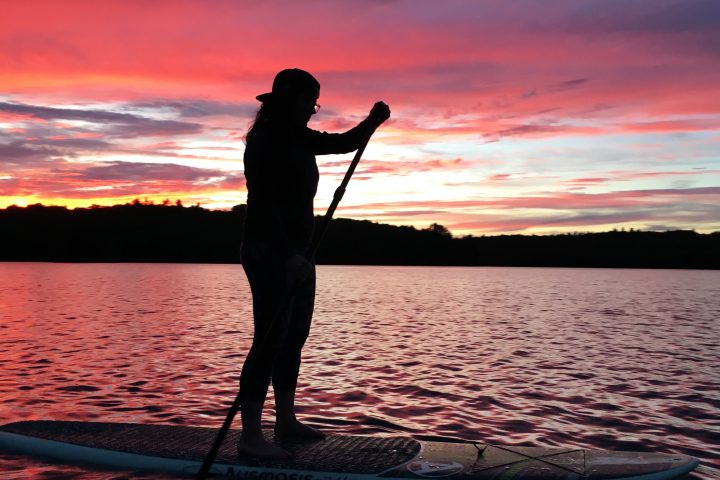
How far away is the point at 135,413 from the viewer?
9508 millimetres

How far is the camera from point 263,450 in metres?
5.96

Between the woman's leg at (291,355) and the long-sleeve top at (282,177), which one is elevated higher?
the long-sleeve top at (282,177)

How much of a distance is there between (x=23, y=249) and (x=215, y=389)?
566 feet

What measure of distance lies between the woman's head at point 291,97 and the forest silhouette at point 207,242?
14592 centimetres

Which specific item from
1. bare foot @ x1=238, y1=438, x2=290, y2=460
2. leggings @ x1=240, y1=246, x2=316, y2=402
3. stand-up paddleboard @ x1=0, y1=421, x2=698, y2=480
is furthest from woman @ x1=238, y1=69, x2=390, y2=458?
stand-up paddleboard @ x1=0, y1=421, x2=698, y2=480

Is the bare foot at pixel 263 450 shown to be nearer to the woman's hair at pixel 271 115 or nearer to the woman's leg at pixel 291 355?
the woman's leg at pixel 291 355

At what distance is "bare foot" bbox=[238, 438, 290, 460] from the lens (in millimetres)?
5949

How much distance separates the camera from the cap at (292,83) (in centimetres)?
570

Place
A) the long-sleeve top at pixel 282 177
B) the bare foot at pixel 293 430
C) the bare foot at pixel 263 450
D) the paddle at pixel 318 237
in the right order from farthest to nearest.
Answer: the bare foot at pixel 293 430
the bare foot at pixel 263 450
the long-sleeve top at pixel 282 177
the paddle at pixel 318 237

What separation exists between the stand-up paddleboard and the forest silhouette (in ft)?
475

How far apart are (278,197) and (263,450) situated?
6.68ft

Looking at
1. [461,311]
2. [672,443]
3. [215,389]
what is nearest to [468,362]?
[215,389]

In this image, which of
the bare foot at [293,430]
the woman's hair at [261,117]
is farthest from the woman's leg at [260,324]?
the woman's hair at [261,117]

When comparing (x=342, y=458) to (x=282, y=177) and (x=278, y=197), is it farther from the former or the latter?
(x=282, y=177)
